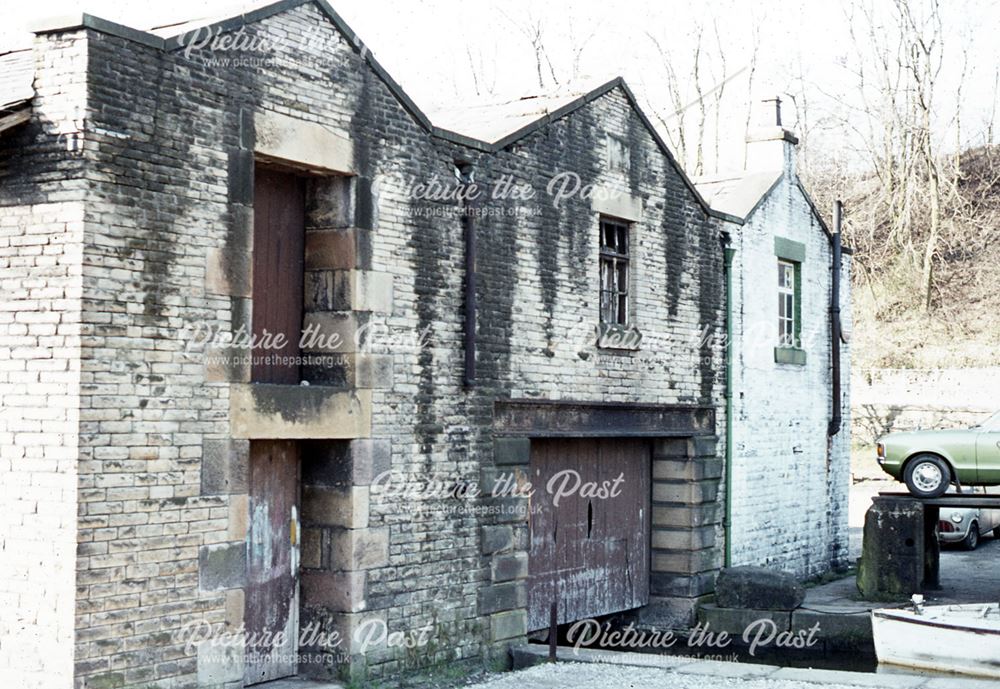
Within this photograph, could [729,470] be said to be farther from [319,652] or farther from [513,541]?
[319,652]

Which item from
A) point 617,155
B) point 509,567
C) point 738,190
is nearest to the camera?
point 509,567

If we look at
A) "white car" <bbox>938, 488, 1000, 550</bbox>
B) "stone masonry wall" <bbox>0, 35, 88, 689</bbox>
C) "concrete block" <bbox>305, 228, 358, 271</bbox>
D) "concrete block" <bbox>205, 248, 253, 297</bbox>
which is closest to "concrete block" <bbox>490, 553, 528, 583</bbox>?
"concrete block" <bbox>305, 228, 358, 271</bbox>

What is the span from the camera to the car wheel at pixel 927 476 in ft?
61.0

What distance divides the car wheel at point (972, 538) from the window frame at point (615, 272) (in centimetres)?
1258

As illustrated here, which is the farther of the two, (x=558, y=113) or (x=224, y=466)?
(x=558, y=113)

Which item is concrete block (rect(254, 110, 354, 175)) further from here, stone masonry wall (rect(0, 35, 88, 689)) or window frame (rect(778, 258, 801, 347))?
window frame (rect(778, 258, 801, 347))

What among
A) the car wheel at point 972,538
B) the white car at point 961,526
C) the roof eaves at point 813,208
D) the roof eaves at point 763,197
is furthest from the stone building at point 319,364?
the car wheel at point 972,538

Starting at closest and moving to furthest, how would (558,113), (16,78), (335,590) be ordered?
(16,78) → (335,590) → (558,113)

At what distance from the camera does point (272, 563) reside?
11.1 m

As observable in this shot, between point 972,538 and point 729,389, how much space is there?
9891 millimetres

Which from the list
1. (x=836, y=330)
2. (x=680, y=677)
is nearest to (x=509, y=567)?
(x=680, y=677)

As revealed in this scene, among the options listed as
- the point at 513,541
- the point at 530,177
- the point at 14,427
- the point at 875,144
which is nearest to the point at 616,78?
the point at 530,177

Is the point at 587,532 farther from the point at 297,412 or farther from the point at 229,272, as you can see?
the point at 229,272

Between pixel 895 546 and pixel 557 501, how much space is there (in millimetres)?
6477
